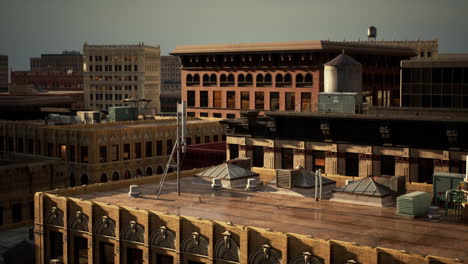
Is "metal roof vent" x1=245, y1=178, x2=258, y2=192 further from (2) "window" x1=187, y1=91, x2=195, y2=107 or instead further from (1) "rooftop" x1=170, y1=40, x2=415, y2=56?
(2) "window" x1=187, y1=91, x2=195, y2=107

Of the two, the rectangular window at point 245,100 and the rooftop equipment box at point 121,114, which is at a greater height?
the rectangular window at point 245,100

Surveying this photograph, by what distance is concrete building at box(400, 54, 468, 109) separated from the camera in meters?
66.7

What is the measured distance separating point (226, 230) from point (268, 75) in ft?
269

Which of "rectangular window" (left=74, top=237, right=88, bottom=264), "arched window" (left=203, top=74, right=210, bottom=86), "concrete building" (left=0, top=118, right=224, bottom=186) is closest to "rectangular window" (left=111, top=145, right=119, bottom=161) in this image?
"concrete building" (left=0, top=118, right=224, bottom=186)

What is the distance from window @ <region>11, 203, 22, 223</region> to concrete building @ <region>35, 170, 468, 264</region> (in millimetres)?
28772

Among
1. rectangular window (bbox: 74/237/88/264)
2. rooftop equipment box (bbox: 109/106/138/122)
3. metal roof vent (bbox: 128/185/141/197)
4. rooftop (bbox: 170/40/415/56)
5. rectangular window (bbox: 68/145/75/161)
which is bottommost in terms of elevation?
rectangular window (bbox: 74/237/88/264)

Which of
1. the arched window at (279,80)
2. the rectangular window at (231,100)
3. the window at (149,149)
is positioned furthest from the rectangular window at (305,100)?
the window at (149,149)

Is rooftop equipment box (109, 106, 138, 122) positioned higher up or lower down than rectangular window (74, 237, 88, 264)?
higher up

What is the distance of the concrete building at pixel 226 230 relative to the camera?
3494 cm

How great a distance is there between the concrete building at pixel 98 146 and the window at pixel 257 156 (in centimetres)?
2603

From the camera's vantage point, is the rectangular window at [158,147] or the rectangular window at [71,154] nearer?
the rectangular window at [71,154]

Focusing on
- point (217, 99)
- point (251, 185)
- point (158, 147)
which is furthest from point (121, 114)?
point (251, 185)

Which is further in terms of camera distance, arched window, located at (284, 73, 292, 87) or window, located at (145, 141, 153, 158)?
arched window, located at (284, 73, 292, 87)

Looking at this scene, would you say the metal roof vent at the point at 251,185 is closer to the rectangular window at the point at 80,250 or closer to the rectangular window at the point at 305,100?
the rectangular window at the point at 80,250
